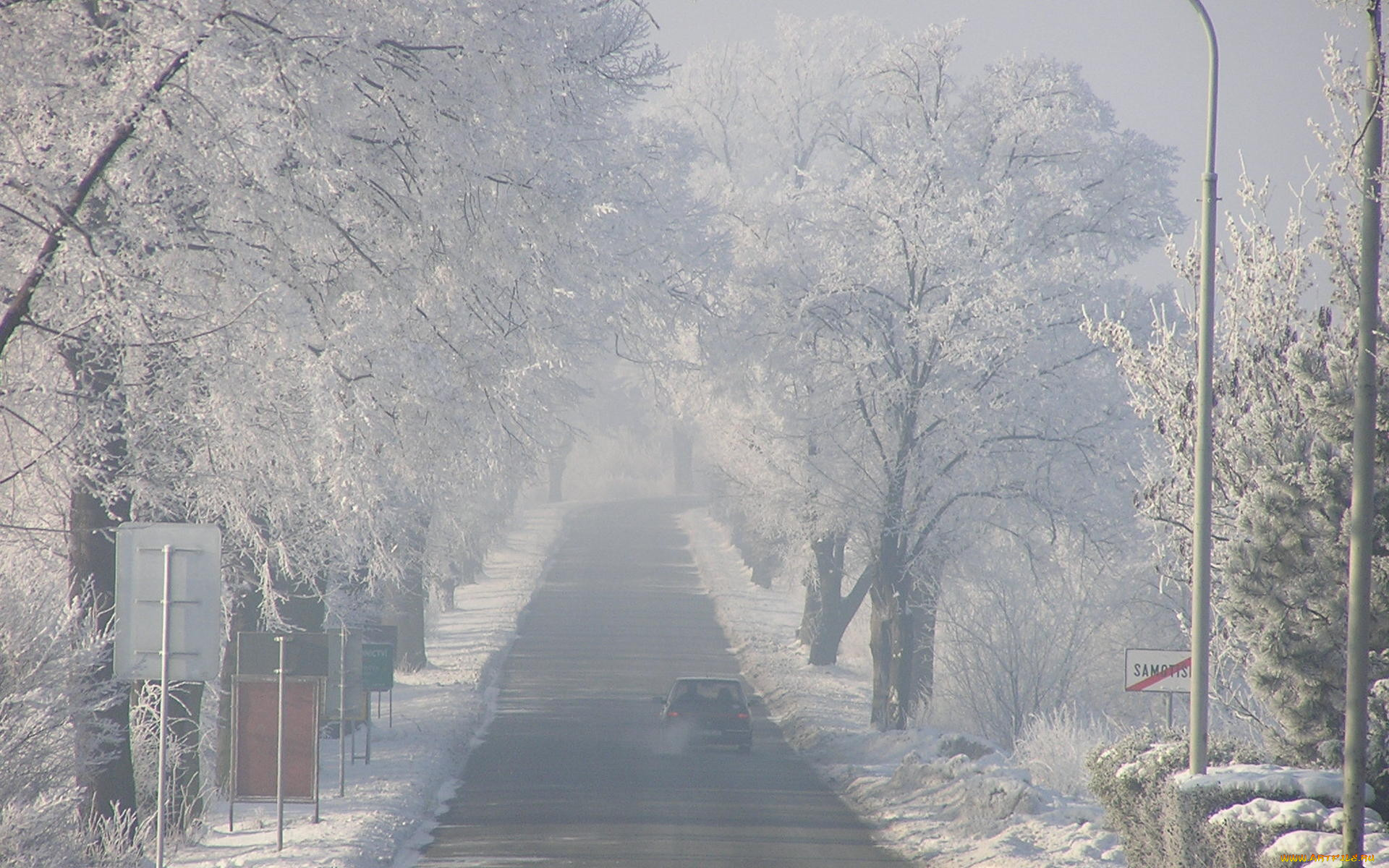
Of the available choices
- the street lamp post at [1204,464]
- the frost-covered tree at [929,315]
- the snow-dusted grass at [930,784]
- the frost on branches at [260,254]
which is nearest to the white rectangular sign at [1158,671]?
the snow-dusted grass at [930,784]

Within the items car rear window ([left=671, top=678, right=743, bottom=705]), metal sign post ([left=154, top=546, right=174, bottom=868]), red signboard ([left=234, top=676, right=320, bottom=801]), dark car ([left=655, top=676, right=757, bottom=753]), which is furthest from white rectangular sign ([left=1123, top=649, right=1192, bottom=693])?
car rear window ([left=671, top=678, right=743, bottom=705])

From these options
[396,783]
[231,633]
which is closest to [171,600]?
[231,633]

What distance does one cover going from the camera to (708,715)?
24812mm

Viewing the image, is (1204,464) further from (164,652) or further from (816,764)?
(816,764)

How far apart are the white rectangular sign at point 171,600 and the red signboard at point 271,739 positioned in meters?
6.24

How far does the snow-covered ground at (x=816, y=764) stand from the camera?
48.6ft

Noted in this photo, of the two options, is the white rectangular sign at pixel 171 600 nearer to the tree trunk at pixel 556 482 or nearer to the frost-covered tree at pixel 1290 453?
the frost-covered tree at pixel 1290 453

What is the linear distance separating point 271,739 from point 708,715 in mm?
10488

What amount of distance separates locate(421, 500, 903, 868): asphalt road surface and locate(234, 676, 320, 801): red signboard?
1779mm

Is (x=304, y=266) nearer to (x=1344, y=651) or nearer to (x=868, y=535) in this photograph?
(x=1344, y=651)

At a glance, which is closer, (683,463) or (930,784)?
(930,784)

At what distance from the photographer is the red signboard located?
51.2ft

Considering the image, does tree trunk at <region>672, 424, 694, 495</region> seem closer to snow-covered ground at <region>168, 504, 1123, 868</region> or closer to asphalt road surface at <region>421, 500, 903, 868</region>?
asphalt road surface at <region>421, 500, 903, 868</region>

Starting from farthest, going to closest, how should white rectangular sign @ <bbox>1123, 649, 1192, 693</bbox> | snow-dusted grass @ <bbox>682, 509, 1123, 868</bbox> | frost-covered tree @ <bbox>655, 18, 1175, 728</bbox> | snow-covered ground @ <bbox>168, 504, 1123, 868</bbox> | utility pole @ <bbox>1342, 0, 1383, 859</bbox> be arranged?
frost-covered tree @ <bbox>655, 18, 1175, 728</bbox>, snow-dusted grass @ <bbox>682, 509, 1123, 868</bbox>, snow-covered ground @ <bbox>168, 504, 1123, 868</bbox>, white rectangular sign @ <bbox>1123, 649, 1192, 693</bbox>, utility pole @ <bbox>1342, 0, 1383, 859</bbox>
